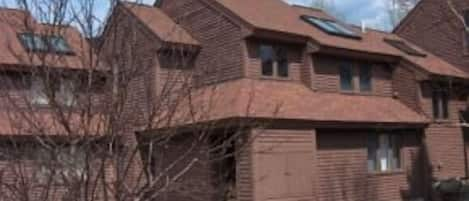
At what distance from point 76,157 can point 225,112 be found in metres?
13.8

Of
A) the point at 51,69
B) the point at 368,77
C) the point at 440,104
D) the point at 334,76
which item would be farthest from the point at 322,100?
the point at 51,69

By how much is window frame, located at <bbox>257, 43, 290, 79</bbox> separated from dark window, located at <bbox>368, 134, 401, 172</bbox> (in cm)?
391

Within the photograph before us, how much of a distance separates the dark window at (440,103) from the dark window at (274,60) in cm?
745

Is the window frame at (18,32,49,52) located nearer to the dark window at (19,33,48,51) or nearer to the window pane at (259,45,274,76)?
the dark window at (19,33,48,51)

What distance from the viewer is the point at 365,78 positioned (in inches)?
1100

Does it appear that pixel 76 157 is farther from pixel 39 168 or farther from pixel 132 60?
pixel 132 60

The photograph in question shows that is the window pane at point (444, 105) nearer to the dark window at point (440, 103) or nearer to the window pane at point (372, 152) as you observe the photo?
the dark window at point (440, 103)

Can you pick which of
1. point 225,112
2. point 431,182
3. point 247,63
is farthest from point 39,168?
point 431,182

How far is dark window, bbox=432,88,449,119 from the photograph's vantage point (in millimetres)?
28859

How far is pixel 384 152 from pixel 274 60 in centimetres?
546

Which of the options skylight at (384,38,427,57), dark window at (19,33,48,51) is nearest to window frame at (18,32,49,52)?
dark window at (19,33,48,51)

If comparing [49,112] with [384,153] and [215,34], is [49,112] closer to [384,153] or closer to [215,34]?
[215,34]

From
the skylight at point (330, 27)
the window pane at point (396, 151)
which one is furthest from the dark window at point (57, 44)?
the skylight at point (330, 27)

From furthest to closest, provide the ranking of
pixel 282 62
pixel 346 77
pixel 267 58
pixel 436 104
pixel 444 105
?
1. pixel 444 105
2. pixel 436 104
3. pixel 346 77
4. pixel 282 62
5. pixel 267 58
